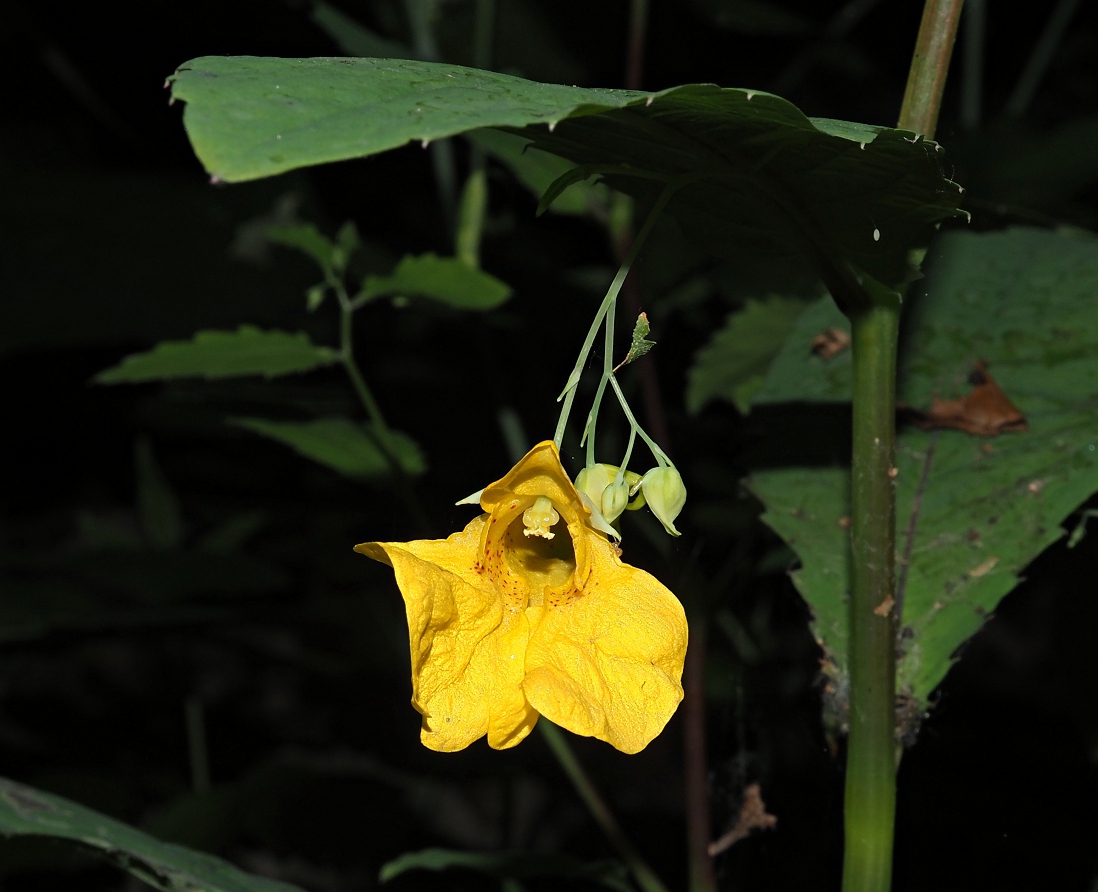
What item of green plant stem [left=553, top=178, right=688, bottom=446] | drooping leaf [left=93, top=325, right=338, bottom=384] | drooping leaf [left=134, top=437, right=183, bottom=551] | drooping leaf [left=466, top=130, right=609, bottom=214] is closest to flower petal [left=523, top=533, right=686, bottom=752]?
green plant stem [left=553, top=178, right=688, bottom=446]

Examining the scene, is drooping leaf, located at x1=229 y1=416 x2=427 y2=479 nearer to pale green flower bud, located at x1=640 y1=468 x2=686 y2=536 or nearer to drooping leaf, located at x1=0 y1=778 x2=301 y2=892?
drooping leaf, located at x1=0 y1=778 x2=301 y2=892

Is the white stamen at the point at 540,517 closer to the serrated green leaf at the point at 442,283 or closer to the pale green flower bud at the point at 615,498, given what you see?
the pale green flower bud at the point at 615,498

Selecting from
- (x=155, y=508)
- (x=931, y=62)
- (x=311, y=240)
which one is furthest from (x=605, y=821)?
(x=155, y=508)

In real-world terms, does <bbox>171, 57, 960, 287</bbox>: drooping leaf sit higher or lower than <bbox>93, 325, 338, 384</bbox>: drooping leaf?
lower

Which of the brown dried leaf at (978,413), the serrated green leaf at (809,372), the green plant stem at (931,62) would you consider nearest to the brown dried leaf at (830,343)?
the serrated green leaf at (809,372)

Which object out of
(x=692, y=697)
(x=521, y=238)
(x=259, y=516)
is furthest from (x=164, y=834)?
(x=521, y=238)

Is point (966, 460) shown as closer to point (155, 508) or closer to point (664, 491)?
point (664, 491)
